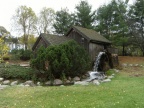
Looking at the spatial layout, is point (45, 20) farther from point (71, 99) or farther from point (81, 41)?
point (71, 99)

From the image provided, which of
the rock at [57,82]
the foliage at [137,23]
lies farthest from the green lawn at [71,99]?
the foliage at [137,23]

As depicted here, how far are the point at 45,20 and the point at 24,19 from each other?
3.90 metres

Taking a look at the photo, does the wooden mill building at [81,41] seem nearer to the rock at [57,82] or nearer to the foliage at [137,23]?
the rock at [57,82]

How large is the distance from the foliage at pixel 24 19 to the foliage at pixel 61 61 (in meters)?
20.2

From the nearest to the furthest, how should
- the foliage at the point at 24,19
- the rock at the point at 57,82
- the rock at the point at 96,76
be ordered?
the rock at the point at 57,82
the rock at the point at 96,76
the foliage at the point at 24,19

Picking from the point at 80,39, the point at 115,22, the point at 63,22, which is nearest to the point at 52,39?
the point at 80,39

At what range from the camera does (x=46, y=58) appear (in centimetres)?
1320

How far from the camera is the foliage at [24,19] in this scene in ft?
106

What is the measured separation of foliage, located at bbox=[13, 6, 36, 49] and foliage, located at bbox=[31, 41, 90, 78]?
20.2m

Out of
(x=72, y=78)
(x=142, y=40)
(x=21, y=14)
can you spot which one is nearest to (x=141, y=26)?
(x=142, y=40)

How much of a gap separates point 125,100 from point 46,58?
7635 mm

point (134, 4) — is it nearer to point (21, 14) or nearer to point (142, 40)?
point (142, 40)

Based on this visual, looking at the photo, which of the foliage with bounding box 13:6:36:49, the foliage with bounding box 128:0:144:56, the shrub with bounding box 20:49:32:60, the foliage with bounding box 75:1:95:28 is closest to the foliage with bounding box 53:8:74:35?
the foliage with bounding box 75:1:95:28

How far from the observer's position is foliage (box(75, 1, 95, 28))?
2762cm
